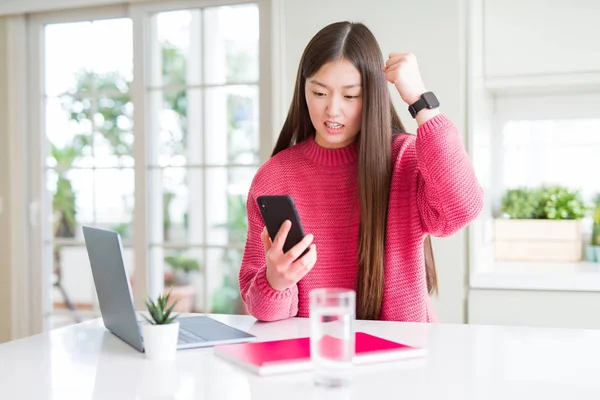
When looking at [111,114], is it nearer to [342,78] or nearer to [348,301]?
[342,78]

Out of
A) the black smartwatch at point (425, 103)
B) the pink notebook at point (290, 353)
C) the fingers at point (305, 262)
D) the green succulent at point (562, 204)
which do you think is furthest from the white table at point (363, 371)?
the green succulent at point (562, 204)

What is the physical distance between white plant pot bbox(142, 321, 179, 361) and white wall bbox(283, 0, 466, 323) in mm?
1696

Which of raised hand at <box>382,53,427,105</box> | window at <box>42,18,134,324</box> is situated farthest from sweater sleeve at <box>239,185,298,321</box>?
window at <box>42,18,134,324</box>

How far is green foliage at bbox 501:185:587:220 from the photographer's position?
3057 mm

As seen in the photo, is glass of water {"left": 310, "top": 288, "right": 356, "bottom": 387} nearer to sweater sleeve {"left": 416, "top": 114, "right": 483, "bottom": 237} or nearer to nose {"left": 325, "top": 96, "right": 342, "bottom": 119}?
sweater sleeve {"left": 416, "top": 114, "right": 483, "bottom": 237}

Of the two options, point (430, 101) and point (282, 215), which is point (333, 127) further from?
point (282, 215)

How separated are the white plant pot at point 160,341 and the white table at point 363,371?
2 cm

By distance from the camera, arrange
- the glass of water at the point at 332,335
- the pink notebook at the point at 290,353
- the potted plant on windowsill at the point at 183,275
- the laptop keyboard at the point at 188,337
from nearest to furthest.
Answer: the glass of water at the point at 332,335 → the pink notebook at the point at 290,353 → the laptop keyboard at the point at 188,337 → the potted plant on windowsill at the point at 183,275

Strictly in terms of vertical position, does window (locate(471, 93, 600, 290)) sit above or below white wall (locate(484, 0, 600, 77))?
below

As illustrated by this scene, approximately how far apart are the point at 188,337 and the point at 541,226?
6.95ft

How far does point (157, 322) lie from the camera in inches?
49.2

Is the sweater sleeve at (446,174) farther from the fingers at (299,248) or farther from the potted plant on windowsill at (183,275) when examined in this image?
the potted plant on windowsill at (183,275)

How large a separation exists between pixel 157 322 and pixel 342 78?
80 cm

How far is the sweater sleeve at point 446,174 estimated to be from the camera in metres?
1.57
